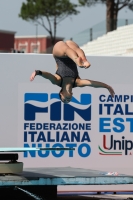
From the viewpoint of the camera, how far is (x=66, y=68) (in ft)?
41.4

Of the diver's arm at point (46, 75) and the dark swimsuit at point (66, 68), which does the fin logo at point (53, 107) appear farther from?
the dark swimsuit at point (66, 68)

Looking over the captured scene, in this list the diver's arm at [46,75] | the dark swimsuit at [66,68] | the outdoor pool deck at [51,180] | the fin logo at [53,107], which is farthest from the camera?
the dark swimsuit at [66,68]

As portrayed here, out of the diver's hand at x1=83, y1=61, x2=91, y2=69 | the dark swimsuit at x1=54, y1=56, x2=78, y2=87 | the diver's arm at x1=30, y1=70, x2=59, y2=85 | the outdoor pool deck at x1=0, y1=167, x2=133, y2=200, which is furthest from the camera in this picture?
the dark swimsuit at x1=54, y1=56, x2=78, y2=87

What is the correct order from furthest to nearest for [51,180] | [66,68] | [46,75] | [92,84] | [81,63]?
[66,68] < [92,84] < [46,75] < [81,63] < [51,180]

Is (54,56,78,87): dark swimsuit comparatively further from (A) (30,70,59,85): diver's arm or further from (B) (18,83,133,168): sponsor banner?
(B) (18,83,133,168): sponsor banner

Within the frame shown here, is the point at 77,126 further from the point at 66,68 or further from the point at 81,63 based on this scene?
the point at 81,63

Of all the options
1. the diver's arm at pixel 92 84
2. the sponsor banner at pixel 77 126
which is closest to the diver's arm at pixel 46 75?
the sponsor banner at pixel 77 126

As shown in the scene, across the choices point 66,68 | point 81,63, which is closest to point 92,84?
point 66,68

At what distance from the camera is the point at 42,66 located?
488 inches

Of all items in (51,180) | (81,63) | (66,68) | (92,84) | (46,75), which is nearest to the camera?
(51,180)

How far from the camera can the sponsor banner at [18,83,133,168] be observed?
12398 millimetres

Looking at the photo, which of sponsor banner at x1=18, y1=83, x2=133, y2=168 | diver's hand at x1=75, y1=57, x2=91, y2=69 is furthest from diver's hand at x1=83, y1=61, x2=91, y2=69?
sponsor banner at x1=18, y1=83, x2=133, y2=168

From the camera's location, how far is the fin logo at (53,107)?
488 inches

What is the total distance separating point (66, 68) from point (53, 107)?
661mm
